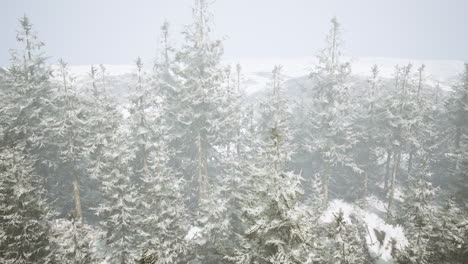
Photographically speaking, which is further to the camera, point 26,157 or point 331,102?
point 331,102

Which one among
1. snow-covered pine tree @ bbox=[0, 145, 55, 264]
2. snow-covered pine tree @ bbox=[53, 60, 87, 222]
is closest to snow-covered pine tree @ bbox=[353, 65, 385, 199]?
snow-covered pine tree @ bbox=[53, 60, 87, 222]

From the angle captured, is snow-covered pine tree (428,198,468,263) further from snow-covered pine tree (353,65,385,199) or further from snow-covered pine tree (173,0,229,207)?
snow-covered pine tree (353,65,385,199)

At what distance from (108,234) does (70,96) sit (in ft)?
34.8

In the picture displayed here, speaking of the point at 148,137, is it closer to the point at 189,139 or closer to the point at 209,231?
the point at 189,139

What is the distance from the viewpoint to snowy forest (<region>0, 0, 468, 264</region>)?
1166cm

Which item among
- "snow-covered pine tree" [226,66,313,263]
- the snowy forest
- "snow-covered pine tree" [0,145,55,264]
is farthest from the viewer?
"snow-covered pine tree" [0,145,55,264]

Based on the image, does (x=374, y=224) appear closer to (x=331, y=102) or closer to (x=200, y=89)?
(x=331, y=102)

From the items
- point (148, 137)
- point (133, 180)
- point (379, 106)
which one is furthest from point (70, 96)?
point (379, 106)

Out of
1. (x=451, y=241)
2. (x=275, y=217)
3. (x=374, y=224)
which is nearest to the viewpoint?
(x=275, y=217)

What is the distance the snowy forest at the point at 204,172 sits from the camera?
11.7 meters

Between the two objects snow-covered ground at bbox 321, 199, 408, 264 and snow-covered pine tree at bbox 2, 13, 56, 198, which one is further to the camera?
snow-covered ground at bbox 321, 199, 408, 264

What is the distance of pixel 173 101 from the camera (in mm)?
27297

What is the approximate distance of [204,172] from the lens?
26.4 meters

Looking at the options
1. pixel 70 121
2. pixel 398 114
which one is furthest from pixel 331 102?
pixel 70 121
